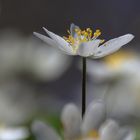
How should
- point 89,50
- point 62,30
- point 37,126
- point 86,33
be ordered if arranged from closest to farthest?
point 37,126 → point 89,50 → point 86,33 → point 62,30

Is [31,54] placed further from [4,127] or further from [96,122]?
[96,122]

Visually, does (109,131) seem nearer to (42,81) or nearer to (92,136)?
(92,136)

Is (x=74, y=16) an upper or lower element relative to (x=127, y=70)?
upper

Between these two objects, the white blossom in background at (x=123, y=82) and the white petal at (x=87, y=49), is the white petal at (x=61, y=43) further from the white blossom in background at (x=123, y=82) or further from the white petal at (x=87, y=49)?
the white blossom in background at (x=123, y=82)

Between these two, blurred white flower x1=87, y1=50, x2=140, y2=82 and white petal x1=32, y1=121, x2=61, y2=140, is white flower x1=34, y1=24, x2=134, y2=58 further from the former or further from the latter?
blurred white flower x1=87, y1=50, x2=140, y2=82

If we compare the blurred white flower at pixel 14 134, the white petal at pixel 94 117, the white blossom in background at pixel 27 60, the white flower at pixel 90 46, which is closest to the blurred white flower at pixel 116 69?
the white blossom in background at pixel 27 60

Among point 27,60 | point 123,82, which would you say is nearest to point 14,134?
point 123,82

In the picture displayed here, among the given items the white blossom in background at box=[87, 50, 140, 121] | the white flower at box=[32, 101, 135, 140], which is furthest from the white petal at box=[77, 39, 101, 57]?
the white blossom in background at box=[87, 50, 140, 121]

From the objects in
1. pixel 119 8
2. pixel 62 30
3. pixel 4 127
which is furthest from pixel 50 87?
pixel 4 127
